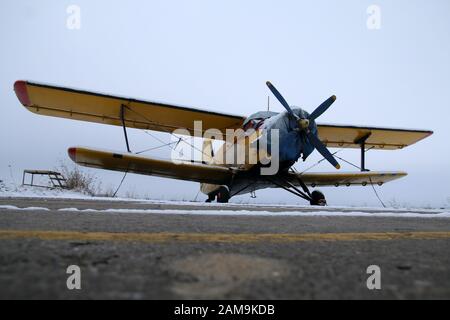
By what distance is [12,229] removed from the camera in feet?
5.31

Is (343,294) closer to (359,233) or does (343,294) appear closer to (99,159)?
(359,233)

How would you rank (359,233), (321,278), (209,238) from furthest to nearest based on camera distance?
(359,233), (209,238), (321,278)

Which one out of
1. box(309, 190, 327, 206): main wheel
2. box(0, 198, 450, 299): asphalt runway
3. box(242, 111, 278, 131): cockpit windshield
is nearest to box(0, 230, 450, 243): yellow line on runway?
box(0, 198, 450, 299): asphalt runway

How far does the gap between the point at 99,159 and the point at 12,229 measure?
6739 millimetres

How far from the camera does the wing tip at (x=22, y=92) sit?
7818 millimetres

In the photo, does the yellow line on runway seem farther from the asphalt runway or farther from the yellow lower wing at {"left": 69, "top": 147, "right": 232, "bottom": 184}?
the yellow lower wing at {"left": 69, "top": 147, "right": 232, "bottom": 184}

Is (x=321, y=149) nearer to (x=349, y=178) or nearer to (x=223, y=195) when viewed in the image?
(x=223, y=195)

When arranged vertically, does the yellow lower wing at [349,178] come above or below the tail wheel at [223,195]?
above

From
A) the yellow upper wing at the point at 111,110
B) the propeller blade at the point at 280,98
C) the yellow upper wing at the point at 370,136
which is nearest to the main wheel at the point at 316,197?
the propeller blade at the point at 280,98

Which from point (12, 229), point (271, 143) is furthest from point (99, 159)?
point (12, 229)

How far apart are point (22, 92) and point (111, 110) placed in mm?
2204

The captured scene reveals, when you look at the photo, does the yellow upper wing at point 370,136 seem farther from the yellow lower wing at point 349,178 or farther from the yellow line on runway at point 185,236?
the yellow line on runway at point 185,236

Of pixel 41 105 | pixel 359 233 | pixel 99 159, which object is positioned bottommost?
pixel 359 233

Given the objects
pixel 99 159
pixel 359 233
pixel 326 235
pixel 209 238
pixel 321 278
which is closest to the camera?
pixel 321 278
